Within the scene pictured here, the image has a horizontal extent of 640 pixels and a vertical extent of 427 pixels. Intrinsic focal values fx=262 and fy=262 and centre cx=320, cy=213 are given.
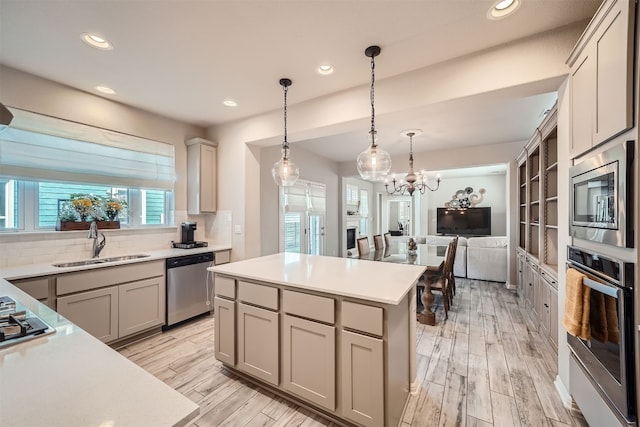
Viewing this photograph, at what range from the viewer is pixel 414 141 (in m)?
4.64

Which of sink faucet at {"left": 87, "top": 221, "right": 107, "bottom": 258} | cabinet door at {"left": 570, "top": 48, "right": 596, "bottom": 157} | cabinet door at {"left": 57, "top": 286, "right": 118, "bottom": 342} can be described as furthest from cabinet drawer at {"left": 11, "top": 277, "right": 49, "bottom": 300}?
cabinet door at {"left": 570, "top": 48, "right": 596, "bottom": 157}

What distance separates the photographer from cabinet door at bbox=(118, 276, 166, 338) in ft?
8.80

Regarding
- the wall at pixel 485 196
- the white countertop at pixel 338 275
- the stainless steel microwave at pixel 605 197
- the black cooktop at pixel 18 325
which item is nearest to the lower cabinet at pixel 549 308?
the stainless steel microwave at pixel 605 197

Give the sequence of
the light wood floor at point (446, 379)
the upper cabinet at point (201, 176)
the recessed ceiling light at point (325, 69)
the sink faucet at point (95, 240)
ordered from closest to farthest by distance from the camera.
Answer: the light wood floor at point (446, 379)
the recessed ceiling light at point (325, 69)
the sink faucet at point (95, 240)
the upper cabinet at point (201, 176)

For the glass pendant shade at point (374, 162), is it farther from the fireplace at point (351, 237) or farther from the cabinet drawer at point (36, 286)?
the fireplace at point (351, 237)

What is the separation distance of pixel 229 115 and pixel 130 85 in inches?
43.6

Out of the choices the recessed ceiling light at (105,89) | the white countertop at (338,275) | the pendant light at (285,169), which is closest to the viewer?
the white countertop at (338,275)

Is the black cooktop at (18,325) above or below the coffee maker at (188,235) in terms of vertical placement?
below

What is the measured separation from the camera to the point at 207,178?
3.77 m

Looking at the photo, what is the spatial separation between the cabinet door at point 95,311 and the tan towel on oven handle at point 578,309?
3.68 m

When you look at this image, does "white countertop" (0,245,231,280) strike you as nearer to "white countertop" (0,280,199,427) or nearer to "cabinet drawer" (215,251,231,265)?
"cabinet drawer" (215,251,231,265)

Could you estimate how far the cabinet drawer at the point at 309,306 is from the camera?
170cm

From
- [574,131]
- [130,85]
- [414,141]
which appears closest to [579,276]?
[574,131]

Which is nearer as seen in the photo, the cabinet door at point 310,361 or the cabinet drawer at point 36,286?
the cabinet door at point 310,361
